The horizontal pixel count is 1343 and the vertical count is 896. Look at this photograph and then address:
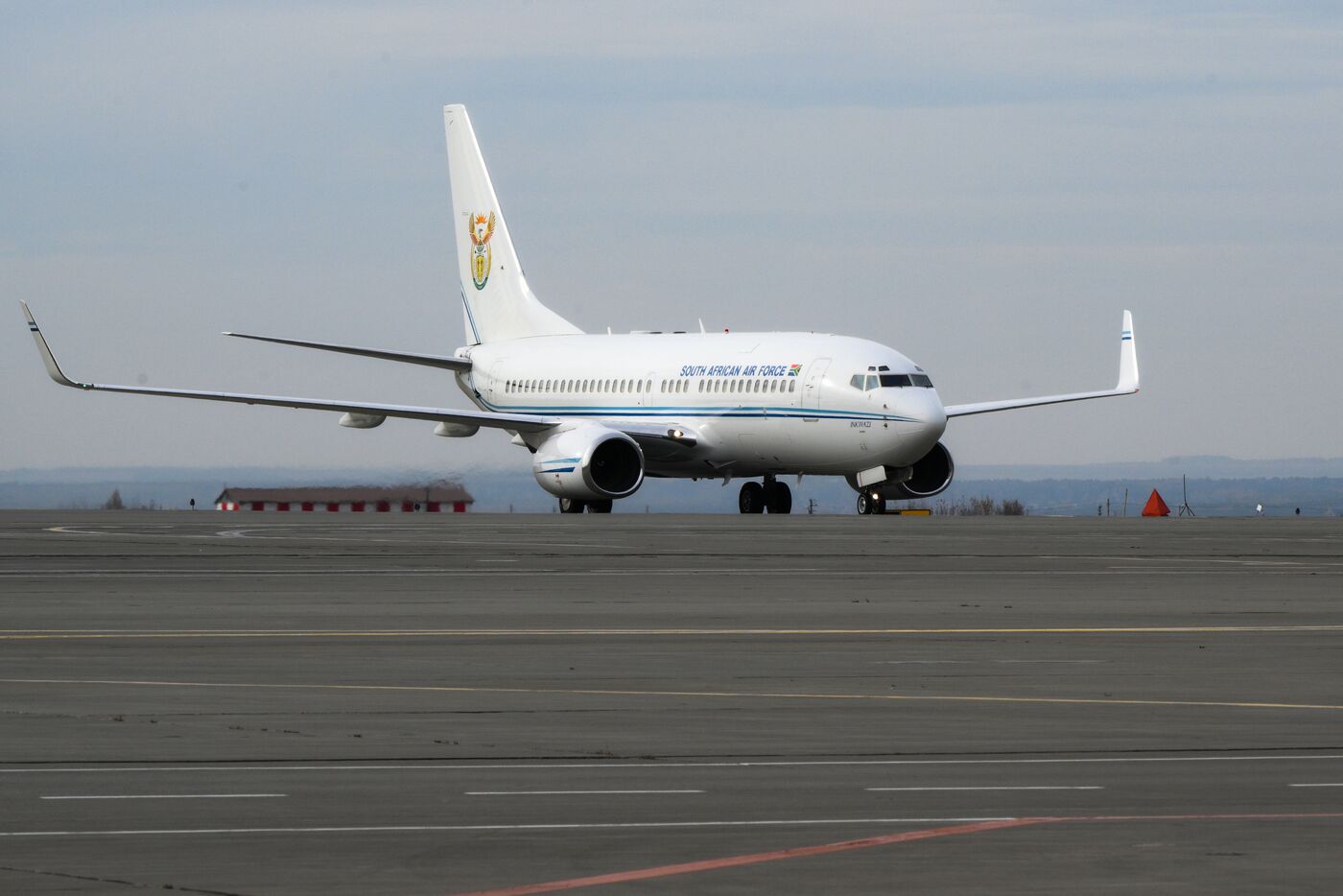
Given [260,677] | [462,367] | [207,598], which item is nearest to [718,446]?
[462,367]

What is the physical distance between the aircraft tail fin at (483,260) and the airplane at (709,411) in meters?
2.59

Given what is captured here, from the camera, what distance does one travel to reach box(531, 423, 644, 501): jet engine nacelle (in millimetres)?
49969

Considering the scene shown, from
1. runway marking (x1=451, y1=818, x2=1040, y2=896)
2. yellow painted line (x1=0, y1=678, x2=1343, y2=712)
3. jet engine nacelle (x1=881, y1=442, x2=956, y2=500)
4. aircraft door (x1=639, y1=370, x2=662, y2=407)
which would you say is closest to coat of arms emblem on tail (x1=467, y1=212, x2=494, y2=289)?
aircraft door (x1=639, y1=370, x2=662, y2=407)

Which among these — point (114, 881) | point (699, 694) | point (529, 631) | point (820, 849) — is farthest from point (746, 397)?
point (114, 881)

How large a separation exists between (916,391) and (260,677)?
3557 cm

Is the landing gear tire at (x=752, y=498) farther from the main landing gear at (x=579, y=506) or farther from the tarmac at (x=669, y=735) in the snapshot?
the tarmac at (x=669, y=735)

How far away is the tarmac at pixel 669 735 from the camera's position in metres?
7.82

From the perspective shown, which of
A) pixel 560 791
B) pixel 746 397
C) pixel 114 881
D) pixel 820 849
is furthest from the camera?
pixel 746 397

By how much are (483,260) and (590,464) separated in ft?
57.5

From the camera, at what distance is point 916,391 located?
48562mm

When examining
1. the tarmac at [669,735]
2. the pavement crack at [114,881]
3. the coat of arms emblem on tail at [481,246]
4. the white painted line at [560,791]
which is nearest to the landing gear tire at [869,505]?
the coat of arms emblem on tail at [481,246]

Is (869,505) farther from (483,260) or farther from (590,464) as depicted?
(483,260)

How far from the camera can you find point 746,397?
51031 millimetres

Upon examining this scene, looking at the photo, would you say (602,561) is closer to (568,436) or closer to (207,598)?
(207,598)
